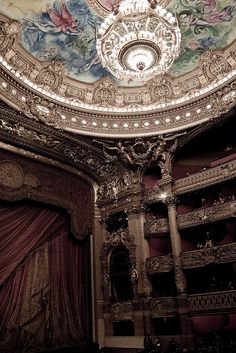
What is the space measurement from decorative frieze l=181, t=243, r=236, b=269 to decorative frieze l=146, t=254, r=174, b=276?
0.41 meters

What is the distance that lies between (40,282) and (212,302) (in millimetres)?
4707

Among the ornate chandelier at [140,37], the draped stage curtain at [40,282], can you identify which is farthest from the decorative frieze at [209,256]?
the ornate chandelier at [140,37]

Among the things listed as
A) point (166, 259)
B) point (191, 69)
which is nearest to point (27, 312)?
point (166, 259)

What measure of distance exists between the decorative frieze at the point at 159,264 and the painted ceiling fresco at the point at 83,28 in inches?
220

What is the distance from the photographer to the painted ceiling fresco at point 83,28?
802 cm

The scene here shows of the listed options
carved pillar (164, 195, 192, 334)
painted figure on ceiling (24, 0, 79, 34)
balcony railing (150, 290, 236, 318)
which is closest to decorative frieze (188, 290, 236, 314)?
balcony railing (150, 290, 236, 318)

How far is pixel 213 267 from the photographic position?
925 centimetres

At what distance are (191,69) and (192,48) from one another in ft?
2.22

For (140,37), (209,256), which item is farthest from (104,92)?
(209,256)

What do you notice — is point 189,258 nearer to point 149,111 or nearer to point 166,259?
point 166,259

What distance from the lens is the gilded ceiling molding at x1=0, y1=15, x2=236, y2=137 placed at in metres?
8.68

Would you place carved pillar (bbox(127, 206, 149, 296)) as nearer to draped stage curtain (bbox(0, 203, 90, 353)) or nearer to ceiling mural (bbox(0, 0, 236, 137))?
draped stage curtain (bbox(0, 203, 90, 353))

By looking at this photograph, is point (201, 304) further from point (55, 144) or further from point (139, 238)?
point (55, 144)

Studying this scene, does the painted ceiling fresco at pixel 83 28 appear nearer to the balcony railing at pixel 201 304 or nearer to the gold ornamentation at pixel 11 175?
the gold ornamentation at pixel 11 175
